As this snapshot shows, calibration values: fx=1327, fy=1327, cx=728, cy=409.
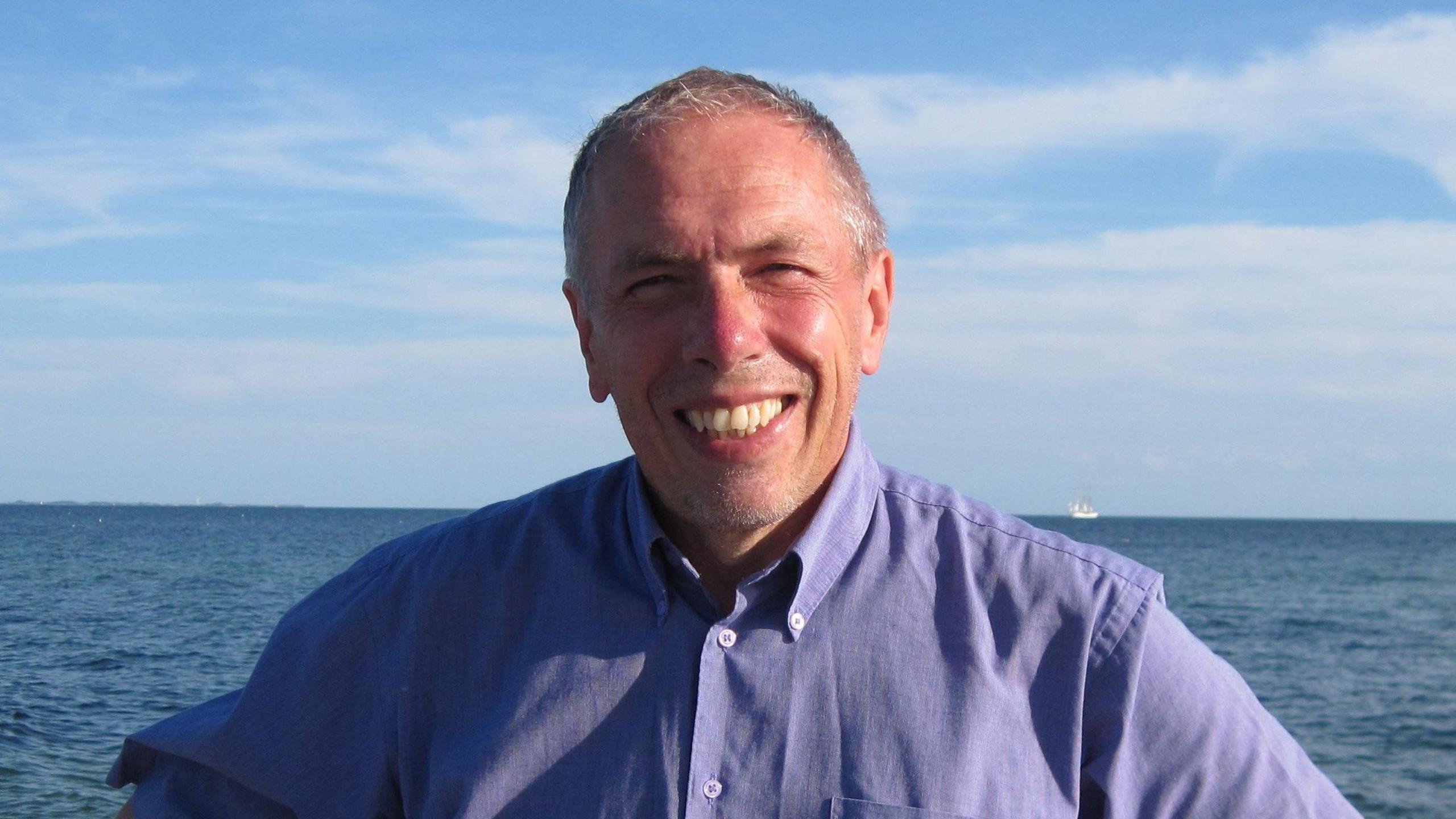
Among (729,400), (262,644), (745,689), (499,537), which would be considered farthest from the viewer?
(262,644)

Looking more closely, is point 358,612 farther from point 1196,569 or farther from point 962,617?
point 1196,569

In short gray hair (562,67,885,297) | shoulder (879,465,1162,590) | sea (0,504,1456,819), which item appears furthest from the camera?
sea (0,504,1456,819)

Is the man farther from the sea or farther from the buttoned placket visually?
the sea

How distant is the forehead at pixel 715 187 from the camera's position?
2088 mm

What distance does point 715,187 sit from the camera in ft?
6.88

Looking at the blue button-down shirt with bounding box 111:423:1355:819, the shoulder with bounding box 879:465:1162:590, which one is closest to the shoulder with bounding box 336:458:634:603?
the blue button-down shirt with bounding box 111:423:1355:819

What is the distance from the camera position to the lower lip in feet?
7.08

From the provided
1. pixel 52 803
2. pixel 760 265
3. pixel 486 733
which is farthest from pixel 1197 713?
pixel 52 803

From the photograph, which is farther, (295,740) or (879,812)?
(295,740)

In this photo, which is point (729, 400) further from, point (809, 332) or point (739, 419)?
point (809, 332)

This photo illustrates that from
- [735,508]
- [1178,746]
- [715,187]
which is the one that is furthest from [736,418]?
[1178,746]

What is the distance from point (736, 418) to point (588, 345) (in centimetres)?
38

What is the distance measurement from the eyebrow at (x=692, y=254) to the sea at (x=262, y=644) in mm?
12053

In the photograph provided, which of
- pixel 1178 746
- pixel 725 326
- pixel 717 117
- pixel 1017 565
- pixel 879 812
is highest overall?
pixel 717 117
